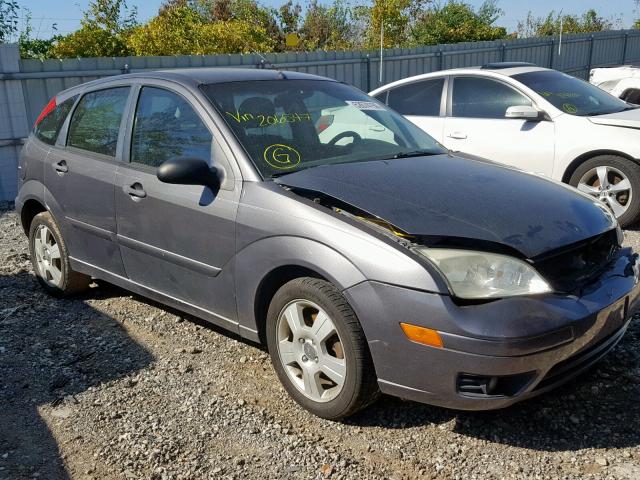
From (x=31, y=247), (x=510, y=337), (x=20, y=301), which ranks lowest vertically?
(x=20, y=301)

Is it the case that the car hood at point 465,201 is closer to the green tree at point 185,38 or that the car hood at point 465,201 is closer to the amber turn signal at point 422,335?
the amber turn signal at point 422,335

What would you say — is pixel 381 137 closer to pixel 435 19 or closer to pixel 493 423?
pixel 493 423

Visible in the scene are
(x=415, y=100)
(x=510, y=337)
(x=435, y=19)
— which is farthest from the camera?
(x=435, y=19)

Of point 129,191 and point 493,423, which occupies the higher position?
point 129,191

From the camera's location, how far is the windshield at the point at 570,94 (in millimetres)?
7188

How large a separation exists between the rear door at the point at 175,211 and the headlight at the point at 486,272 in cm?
119

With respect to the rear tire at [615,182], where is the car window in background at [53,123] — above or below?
above

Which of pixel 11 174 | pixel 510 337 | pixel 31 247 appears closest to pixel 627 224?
pixel 510 337

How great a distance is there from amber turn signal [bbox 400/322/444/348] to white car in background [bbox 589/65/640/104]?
936 cm

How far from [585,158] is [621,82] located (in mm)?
5875

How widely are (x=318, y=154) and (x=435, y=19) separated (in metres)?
24.5

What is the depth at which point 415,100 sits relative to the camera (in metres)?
8.04

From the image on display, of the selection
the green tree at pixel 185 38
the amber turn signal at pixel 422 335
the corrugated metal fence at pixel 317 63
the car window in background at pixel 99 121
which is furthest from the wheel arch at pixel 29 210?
the green tree at pixel 185 38

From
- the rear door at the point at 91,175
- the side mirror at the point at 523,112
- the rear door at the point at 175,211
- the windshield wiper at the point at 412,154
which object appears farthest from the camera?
the side mirror at the point at 523,112
